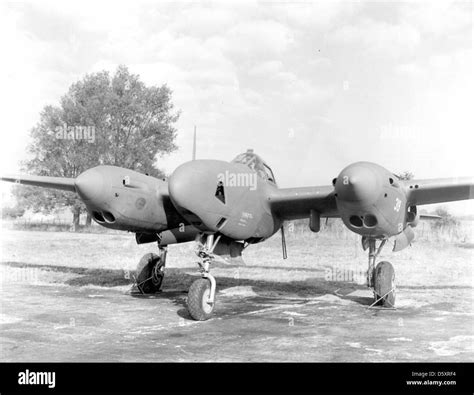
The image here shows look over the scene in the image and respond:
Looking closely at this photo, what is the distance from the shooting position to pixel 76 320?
10.6m

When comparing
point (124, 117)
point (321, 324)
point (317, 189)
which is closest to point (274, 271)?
point (317, 189)

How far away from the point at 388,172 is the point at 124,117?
40747 millimetres

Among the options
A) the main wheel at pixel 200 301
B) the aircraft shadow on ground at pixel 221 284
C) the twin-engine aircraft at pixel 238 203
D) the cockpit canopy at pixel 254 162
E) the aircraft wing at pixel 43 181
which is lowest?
the aircraft shadow on ground at pixel 221 284

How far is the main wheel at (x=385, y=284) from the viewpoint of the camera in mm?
12273

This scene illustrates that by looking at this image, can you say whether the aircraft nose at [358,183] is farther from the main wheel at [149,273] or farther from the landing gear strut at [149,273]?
the main wheel at [149,273]

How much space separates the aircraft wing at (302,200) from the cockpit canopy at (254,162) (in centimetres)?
57

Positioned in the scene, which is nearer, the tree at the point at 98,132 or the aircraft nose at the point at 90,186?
the aircraft nose at the point at 90,186

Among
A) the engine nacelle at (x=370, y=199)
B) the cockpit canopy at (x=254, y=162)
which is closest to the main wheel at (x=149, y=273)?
the cockpit canopy at (x=254, y=162)

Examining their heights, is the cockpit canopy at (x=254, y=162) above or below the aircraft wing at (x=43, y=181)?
above

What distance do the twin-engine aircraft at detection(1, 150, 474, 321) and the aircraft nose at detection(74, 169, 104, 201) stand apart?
21mm

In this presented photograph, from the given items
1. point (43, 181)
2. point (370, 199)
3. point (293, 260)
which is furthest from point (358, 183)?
point (293, 260)

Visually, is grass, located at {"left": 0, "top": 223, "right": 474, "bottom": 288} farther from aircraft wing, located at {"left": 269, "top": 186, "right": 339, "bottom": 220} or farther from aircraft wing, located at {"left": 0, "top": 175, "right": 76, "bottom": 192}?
aircraft wing, located at {"left": 269, "top": 186, "right": 339, "bottom": 220}

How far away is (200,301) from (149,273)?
4453 millimetres

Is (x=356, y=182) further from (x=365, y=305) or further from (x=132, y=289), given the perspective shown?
(x=132, y=289)
